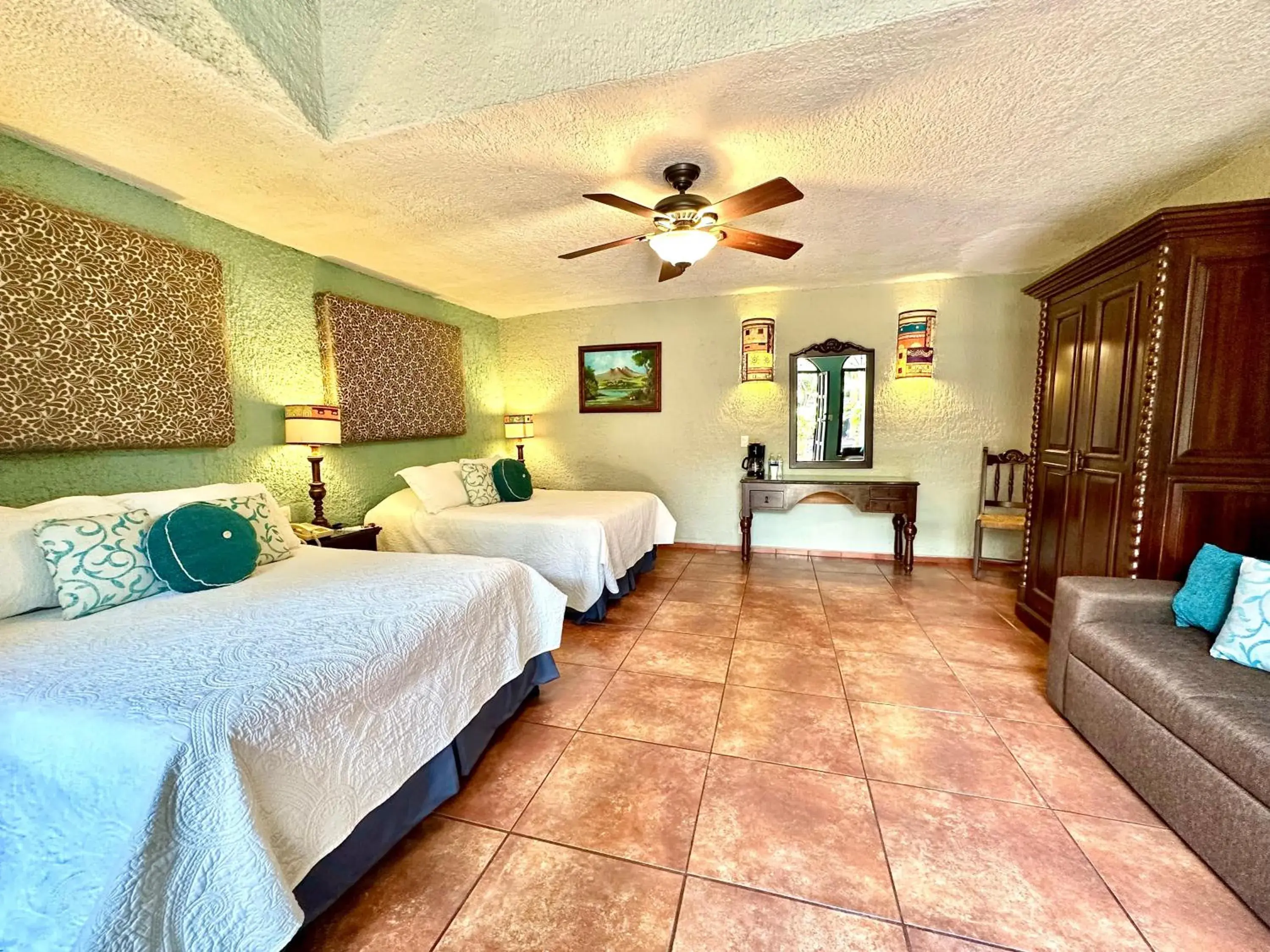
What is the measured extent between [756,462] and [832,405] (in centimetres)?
83

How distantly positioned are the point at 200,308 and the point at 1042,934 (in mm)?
3994

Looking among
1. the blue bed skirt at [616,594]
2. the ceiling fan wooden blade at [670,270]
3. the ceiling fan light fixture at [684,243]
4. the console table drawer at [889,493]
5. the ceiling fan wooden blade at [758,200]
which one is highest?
the ceiling fan wooden blade at [758,200]

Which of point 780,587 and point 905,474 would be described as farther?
point 905,474

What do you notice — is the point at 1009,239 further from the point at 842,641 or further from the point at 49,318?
the point at 49,318

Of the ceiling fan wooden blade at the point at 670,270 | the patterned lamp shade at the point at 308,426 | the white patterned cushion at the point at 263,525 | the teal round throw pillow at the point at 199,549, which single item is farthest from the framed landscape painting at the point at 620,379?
the teal round throw pillow at the point at 199,549

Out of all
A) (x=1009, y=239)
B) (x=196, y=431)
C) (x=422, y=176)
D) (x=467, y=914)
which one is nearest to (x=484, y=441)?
(x=196, y=431)

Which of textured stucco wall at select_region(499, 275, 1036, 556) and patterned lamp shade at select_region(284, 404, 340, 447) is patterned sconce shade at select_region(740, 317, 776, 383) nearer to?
textured stucco wall at select_region(499, 275, 1036, 556)

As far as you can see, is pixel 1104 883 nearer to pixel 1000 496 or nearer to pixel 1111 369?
pixel 1111 369

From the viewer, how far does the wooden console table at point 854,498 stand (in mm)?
4004

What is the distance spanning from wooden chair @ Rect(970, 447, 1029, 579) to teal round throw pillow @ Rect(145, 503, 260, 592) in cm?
462

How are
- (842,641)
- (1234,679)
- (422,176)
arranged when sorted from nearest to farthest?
(1234,679), (422,176), (842,641)

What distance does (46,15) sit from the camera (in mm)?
1318

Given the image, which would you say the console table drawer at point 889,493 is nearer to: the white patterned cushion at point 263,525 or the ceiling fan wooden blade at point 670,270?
the ceiling fan wooden blade at point 670,270

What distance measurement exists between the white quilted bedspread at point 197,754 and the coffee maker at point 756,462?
338cm
